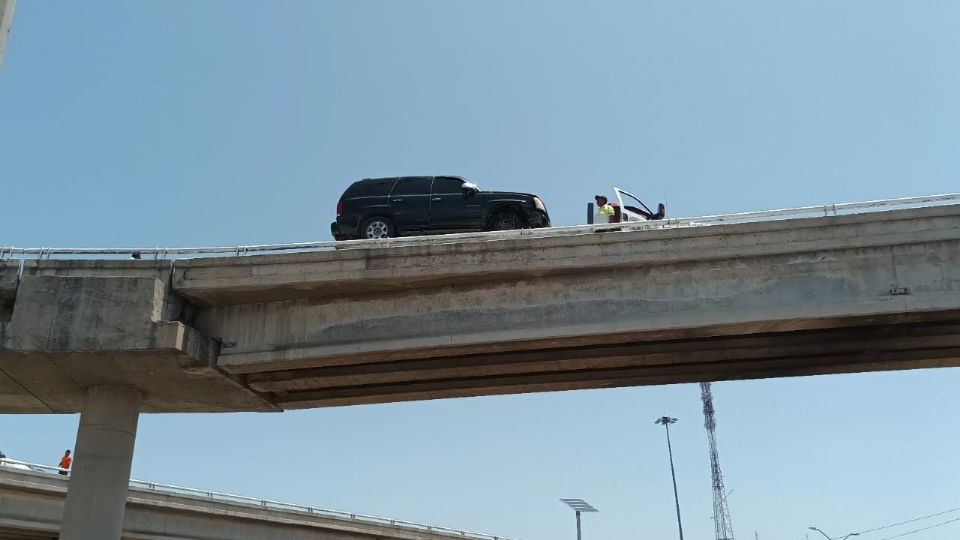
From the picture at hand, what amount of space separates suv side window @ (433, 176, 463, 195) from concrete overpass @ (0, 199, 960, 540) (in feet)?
16.2

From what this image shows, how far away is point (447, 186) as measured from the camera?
22.4 metres

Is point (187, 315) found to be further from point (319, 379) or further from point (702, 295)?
point (702, 295)

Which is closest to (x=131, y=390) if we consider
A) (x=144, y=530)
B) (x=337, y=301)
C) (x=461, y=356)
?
(x=337, y=301)

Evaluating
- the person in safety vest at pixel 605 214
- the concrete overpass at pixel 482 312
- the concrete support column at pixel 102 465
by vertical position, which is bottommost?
the concrete support column at pixel 102 465

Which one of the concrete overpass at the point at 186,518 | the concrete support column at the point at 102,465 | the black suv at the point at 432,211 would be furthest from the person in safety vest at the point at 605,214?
the concrete overpass at the point at 186,518

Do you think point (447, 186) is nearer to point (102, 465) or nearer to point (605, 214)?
point (605, 214)

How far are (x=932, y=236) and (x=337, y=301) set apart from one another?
1087cm

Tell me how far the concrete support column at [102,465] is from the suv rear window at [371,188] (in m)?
7.03

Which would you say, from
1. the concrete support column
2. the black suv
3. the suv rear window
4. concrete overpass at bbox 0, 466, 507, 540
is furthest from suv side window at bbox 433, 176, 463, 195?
concrete overpass at bbox 0, 466, 507, 540

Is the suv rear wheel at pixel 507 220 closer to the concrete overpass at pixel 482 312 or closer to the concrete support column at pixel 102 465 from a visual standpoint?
the concrete overpass at pixel 482 312

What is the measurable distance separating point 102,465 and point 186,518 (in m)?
14.5

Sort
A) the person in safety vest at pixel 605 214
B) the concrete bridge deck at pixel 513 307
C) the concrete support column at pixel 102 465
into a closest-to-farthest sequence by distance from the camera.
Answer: the concrete bridge deck at pixel 513 307, the concrete support column at pixel 102 465, the person in safety vest at pixel 605 214

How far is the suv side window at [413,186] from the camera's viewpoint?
22250 millimetres

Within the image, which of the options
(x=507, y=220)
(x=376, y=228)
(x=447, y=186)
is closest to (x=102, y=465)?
(x=376, y=228)
